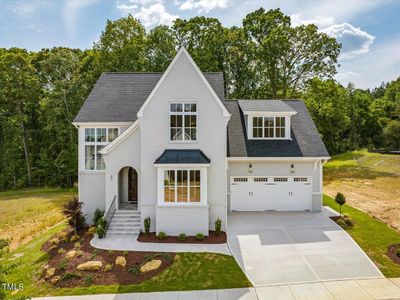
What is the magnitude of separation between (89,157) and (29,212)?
973 cm

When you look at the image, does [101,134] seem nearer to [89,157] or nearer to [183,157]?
[89,157]

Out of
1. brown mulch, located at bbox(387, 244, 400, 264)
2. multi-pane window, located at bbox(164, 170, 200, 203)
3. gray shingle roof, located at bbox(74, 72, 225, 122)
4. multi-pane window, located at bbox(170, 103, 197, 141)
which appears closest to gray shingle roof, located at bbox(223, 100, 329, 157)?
gray shingle roof, located at bbox(74, 72, 225, 122)

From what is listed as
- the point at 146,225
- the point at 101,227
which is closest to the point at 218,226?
the point at 146,225

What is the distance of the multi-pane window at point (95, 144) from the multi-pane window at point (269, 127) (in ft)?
32.1

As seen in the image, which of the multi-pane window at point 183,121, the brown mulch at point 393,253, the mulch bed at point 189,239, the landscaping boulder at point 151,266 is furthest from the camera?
the multi-pane window at point 183,121

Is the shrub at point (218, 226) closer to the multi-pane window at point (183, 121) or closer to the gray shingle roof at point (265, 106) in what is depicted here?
the multi-pane window at point (183, 121)

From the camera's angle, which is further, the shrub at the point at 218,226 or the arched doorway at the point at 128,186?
the arched doorway at the point at 128,186


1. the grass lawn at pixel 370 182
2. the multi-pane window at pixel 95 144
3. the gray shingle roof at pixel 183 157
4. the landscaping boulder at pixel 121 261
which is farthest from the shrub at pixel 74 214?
the grass lawn at pixel 370 182

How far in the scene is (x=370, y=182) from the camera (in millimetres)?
A: 28609

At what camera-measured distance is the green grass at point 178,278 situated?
9586mm

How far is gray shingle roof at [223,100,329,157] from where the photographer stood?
17531 mm

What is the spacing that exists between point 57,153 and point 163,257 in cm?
3120

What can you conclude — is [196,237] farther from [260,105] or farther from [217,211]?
[260,105]

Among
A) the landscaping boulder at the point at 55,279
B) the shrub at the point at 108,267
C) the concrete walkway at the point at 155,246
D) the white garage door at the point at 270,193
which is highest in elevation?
the white garage door at the point at 270,193
